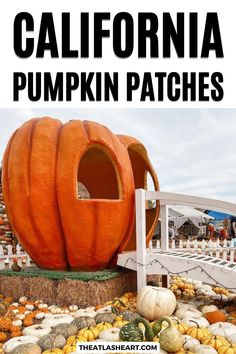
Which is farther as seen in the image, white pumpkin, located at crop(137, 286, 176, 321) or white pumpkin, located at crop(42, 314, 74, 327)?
white pumpkin, located at crop(137, 286, 176, 321)

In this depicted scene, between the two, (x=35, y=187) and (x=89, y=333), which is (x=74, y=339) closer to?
(x=89, y=333)

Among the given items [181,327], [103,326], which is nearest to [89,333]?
[103,326]

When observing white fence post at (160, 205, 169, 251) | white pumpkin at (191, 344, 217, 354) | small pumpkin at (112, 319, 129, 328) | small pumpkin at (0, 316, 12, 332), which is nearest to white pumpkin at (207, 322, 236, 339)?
white pumpkin at (191, 344, 217, 354)

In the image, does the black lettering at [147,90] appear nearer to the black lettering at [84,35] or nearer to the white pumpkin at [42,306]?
the black lettering at [84,35]

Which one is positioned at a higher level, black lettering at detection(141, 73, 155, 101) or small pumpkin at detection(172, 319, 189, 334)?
black lettering at detection(141, 73, 155, 101)

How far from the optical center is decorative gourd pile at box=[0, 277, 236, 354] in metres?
4.21

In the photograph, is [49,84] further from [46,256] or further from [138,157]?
[138,157]

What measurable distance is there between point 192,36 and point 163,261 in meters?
3.30

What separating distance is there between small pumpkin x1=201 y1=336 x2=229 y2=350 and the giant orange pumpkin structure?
2.61 metres

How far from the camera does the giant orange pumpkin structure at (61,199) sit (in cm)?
638

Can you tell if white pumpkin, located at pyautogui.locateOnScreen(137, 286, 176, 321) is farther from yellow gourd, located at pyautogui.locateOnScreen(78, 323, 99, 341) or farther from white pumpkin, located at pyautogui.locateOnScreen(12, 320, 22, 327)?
white pumpkin, located at pyautogui.locateOnScreen(12, 320, 22, 327)

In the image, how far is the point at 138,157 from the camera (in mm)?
9164

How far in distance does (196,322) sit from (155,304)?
0.64 meters

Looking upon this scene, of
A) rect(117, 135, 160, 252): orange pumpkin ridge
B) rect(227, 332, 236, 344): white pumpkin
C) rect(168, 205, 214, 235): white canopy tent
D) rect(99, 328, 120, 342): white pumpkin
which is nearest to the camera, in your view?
rect(99, 328, 120, 342): white pumpkin
